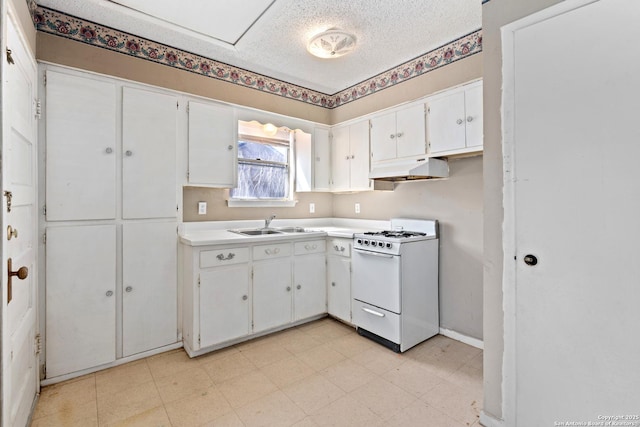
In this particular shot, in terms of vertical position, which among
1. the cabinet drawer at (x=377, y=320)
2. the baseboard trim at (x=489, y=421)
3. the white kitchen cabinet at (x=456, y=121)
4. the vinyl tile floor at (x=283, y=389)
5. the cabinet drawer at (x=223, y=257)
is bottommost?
the vinyl tile floor at (x=283, y=389)

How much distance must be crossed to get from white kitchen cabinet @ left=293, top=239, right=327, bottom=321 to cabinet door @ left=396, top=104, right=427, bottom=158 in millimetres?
1277

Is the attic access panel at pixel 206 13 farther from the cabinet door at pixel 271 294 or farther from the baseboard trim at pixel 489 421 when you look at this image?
the baseboard trim at pixel 489 421

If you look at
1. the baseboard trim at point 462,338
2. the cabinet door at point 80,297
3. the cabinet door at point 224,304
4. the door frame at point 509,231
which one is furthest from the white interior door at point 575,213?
the cabinet door at point 80,297

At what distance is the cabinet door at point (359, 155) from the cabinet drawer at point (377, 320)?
4.25 feet

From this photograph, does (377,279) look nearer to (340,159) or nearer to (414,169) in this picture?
(414,169)

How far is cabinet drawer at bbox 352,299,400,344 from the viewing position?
2535 mm

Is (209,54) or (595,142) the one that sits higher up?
(209,54)

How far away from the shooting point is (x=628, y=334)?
4.02ft

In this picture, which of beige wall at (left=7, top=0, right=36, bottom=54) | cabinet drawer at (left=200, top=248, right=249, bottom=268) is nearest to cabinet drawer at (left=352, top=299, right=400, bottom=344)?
cabinet drawer at (left=200, top=248, right=249, bottom=268)

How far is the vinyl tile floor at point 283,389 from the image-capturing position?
5.76 feet

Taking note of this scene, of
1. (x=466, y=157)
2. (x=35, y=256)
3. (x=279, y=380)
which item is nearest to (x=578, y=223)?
(x=466, y=157)

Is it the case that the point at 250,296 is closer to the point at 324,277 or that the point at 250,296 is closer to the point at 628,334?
the point at 324,277

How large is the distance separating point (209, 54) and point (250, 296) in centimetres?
237

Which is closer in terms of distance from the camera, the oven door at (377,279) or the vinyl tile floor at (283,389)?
the vinyl tile floor at (283,389)
